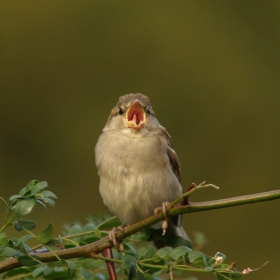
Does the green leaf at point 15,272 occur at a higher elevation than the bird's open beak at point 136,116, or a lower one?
lower

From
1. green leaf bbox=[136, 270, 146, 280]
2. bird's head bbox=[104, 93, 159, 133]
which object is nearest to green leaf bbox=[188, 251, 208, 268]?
green leaf bbox=[136, 270, 146, 280]

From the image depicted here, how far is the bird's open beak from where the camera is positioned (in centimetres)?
239

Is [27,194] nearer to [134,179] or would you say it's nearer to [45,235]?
[45,235]

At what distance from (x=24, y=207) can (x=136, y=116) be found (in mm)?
1225

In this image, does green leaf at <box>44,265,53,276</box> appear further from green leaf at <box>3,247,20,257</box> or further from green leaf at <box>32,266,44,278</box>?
green leaf at <box>3,247,20,257</box>

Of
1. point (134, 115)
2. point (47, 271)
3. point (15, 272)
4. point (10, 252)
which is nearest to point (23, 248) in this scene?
point (10, 252)

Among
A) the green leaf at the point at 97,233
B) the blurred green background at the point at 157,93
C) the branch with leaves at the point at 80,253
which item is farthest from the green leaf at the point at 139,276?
the blurred green background at the point at 157,93

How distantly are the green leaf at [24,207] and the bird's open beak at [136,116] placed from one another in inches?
46.0

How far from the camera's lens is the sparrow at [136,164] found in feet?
7.48

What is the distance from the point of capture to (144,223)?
1.44m

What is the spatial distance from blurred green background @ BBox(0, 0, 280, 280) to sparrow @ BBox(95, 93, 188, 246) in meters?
2.11

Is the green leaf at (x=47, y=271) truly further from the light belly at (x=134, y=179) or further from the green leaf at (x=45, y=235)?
the light belly at (x=134, y=179)

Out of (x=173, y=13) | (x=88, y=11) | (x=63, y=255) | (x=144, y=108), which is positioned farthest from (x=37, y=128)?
(x=63, y=255)

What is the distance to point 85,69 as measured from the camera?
536cm
